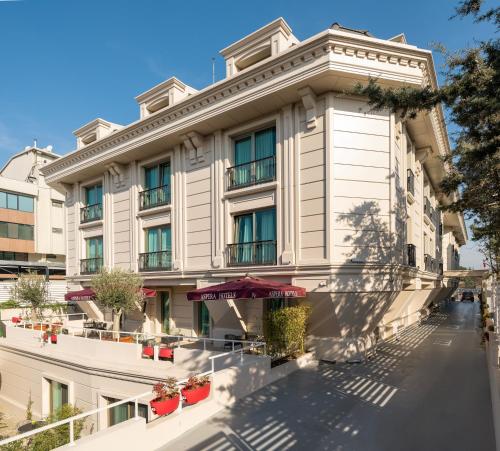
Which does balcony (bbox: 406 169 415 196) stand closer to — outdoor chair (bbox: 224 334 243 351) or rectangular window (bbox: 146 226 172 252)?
outdoor chair (bbox: 224 334 243 351)

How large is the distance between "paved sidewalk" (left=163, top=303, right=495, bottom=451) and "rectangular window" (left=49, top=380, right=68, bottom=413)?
8.64 meters

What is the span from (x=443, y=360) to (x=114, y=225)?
53.1 feet

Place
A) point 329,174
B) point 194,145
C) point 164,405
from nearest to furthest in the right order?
point 164,405 → point 329,174 → point 194,145

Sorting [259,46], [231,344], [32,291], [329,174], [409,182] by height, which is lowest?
[231,344]

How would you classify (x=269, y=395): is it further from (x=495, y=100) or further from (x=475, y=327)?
(x=475, y=327)

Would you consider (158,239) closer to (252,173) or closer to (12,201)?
(252,173)

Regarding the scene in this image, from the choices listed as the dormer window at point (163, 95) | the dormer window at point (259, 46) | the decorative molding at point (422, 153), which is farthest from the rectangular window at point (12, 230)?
the decorative molding at point (422, 153)

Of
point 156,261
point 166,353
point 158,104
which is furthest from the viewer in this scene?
point 158,104

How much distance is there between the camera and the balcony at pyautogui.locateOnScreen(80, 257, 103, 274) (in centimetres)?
1989

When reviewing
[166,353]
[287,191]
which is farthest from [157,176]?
[166,353]

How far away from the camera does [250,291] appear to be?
10.6 meters

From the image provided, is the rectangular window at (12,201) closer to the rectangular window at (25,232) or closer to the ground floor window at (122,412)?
the rectangular window at (25,232)

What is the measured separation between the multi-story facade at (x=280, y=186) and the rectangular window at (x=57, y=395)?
464 cm

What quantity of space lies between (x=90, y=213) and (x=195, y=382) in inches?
645
